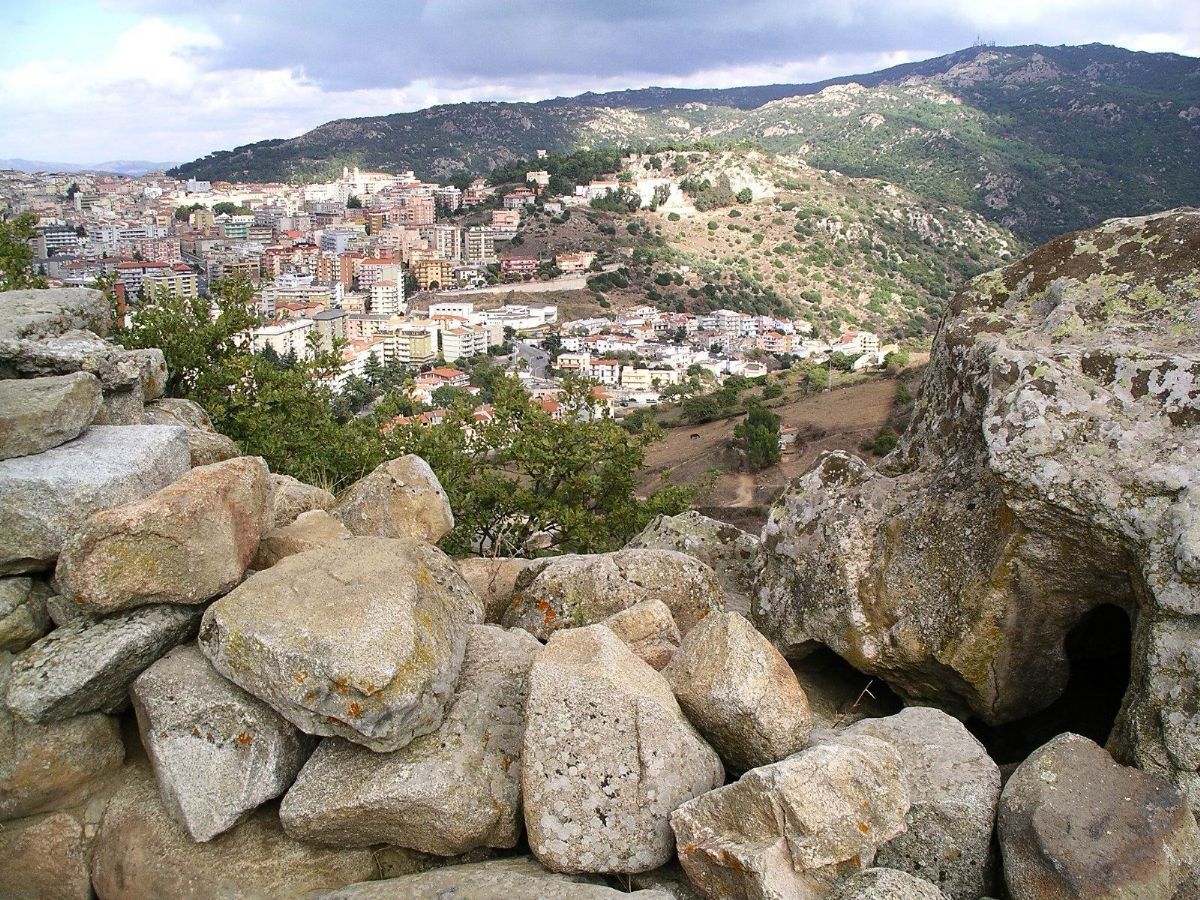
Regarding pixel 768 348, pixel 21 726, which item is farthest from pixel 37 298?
pixel 768 348

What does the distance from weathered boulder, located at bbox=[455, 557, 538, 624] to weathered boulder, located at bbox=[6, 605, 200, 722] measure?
2607mm

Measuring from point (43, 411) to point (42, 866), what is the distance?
2619 millimetres

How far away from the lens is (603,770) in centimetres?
473

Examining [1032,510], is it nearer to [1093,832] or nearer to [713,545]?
[1093,832]

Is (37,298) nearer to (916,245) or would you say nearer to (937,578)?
(937,578)

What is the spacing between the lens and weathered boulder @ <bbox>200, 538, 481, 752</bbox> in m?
4.71

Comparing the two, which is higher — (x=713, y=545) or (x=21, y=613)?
(x=21, y=613)

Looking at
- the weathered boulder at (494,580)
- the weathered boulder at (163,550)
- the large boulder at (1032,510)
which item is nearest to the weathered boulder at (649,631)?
the large boulder at (1032,510)

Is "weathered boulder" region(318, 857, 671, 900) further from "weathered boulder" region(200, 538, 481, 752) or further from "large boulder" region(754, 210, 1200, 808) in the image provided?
"large boulder" region(754, 210, 1200, 808)

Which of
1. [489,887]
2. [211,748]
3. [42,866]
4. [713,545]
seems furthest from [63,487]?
[713,545]

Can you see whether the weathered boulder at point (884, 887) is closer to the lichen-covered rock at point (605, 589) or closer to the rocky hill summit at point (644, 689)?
the rocky hill summit at point (644, 689)

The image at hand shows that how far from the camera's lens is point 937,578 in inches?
231

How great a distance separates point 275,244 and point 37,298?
621 ft

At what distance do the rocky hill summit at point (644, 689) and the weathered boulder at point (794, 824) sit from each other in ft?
0.05
